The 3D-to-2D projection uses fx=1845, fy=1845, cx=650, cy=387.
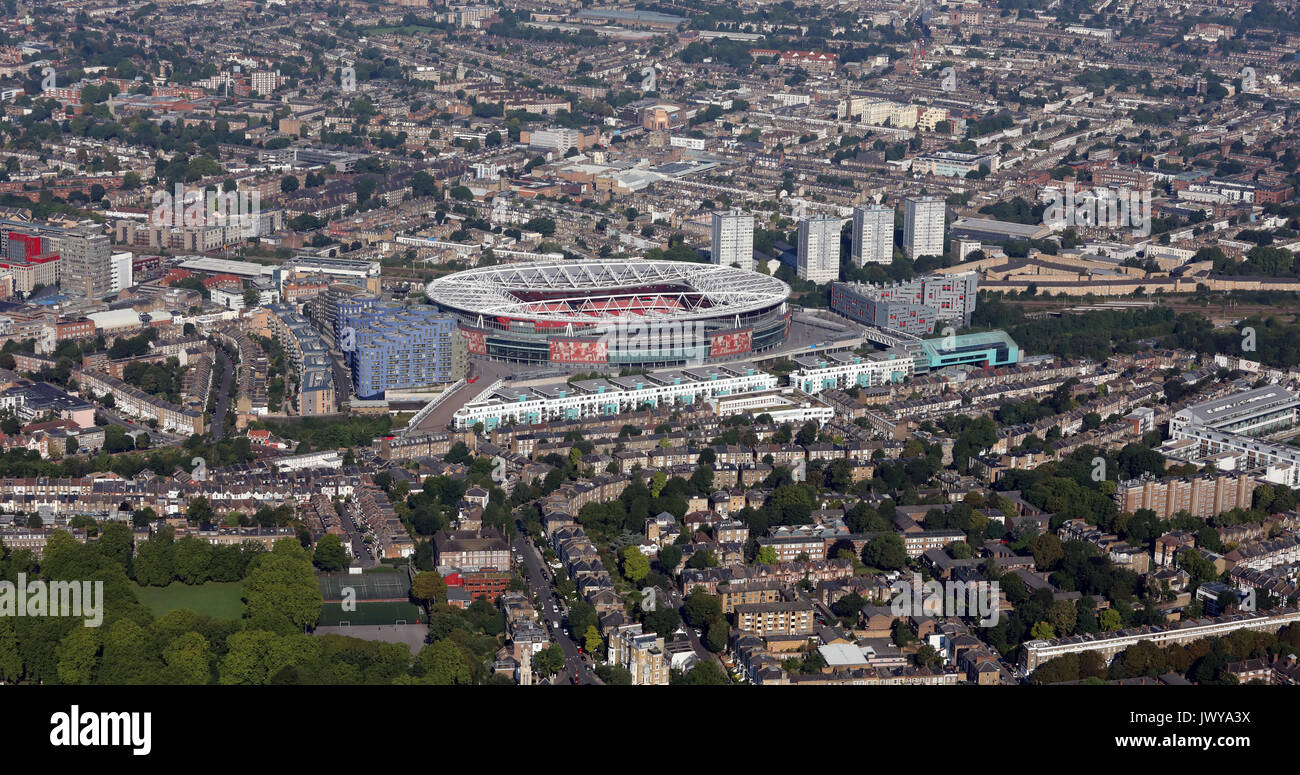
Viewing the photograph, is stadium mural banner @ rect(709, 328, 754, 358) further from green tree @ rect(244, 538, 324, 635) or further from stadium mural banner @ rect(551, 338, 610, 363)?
green tree @ rect(244, 538, 324, 635)

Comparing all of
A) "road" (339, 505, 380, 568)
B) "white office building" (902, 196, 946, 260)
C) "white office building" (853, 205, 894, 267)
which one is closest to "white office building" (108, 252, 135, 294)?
"road" (339, 505, 380, 568)

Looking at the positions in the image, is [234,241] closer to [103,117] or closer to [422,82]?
[103,117]

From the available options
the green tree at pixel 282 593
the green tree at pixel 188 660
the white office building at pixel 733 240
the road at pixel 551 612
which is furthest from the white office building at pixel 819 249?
the green tree at pixel 188 660

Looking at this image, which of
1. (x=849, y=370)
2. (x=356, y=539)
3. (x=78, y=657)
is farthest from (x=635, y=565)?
(x=849, y=370)

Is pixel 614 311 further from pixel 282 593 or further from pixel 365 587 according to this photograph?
pixel 282 593

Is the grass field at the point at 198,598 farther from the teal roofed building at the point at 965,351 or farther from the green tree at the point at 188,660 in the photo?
the teal roofed building at the point at 965,351
